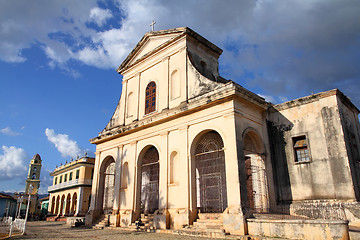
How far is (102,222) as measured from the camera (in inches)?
641

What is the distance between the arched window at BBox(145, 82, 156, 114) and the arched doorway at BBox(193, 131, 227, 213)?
12.6 feet

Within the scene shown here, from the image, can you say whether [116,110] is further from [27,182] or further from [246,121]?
[27,182]

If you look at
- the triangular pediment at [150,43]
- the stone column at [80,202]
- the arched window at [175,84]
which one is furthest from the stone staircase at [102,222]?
the stone column at [80,202]

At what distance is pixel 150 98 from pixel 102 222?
7599mm

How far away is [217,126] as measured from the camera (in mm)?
11906

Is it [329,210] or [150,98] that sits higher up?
[150,98]

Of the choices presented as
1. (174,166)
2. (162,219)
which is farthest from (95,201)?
(174,166)

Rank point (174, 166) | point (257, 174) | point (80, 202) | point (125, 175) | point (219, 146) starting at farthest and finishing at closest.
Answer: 1. point (80, 202)
2. point (125, 175)
3. point (219, 146)
4. point (174, 166)
5. point (257, 174)

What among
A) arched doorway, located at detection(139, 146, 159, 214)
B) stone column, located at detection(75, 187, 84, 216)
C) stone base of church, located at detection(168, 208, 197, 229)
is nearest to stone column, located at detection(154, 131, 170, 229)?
stone base of church, located at detection(168, 208, 197, 229)

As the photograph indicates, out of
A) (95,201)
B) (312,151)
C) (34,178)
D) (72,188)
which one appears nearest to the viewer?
(312,151)

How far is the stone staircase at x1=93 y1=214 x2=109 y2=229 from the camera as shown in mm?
15867

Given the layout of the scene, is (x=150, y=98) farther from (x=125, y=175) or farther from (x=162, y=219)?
(x=162, y=219)

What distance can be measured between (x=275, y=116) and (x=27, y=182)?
141 ft

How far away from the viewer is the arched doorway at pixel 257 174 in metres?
12.2
